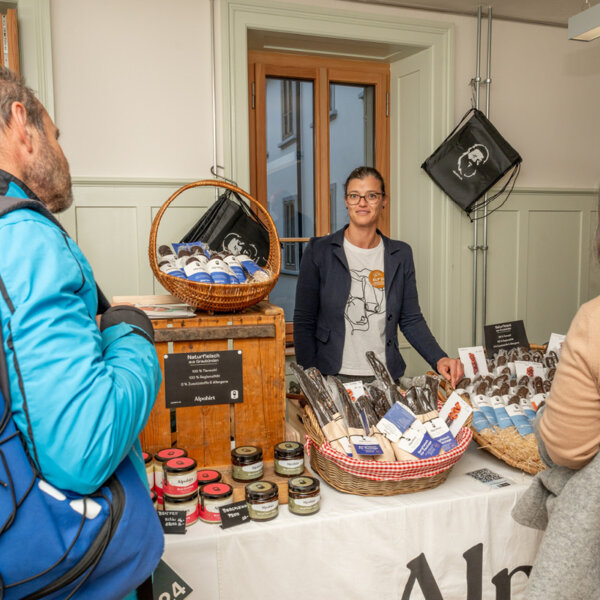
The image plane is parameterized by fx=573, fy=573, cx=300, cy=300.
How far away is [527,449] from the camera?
1.45 metres

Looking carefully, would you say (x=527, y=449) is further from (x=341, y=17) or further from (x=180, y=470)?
(x=341, y=17)

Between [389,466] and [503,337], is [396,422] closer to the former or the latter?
[389,466]

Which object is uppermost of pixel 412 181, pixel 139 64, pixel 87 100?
pixel 139 64

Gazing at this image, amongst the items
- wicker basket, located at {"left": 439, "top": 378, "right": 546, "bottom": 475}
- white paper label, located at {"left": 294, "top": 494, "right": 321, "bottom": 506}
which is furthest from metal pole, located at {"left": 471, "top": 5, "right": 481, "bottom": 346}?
white paper label, located at {"left": 294, "top": 494, "right": 321, "bottom": 506}

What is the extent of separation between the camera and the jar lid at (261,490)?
122 centimetres

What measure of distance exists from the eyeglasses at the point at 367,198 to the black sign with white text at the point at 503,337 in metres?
0.65

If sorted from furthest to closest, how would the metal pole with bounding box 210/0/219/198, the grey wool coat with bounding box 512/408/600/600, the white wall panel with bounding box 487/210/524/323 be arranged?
the white wall panel with bounding box 487/210/524/323 → the metal pole with bounding box 210/0/219/198 → the grey wool coat with bounding box 512/408/600/600

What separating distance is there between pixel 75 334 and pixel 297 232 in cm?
290

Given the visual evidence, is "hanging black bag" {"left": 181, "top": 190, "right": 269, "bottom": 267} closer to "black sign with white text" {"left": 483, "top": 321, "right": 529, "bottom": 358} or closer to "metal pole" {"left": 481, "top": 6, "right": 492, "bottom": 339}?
"black sign with white text" {"left": 483, "top": 321, "right": 529, "bottom": 358}

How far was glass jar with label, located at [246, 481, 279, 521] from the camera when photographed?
1.23 m

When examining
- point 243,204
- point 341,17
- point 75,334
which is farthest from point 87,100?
point 75,334

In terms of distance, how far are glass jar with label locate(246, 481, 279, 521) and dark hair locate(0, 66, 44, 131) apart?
0.82 metres

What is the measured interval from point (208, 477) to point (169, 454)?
0.10 meters

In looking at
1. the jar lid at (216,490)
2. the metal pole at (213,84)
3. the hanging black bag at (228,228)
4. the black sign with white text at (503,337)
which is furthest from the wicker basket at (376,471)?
the metal pole at (213,84)
